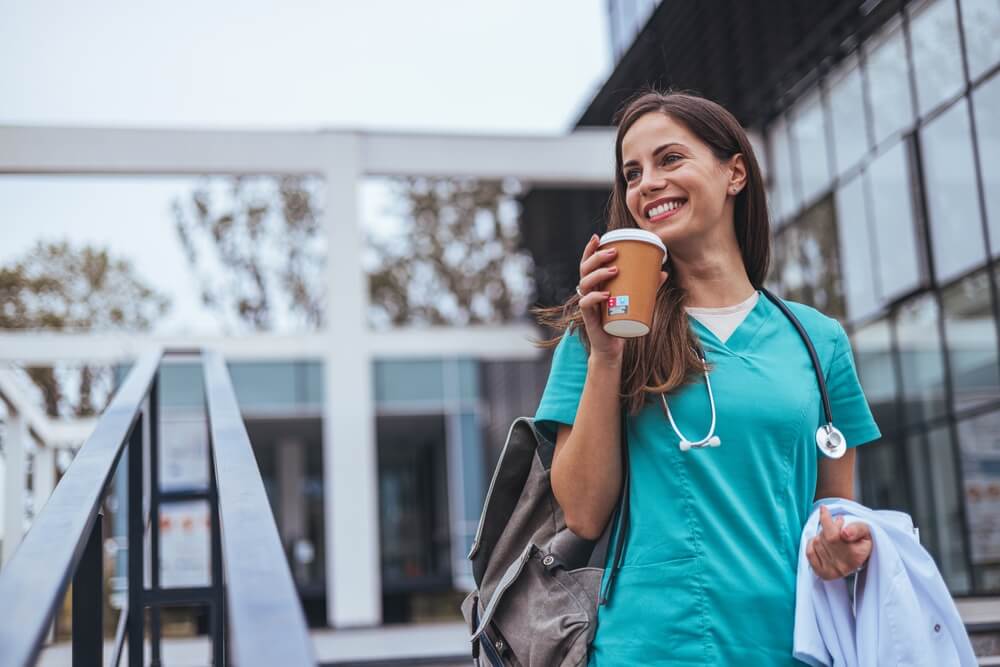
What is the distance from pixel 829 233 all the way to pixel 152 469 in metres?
10.6

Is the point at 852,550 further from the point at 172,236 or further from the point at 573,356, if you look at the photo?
the point at 172,236

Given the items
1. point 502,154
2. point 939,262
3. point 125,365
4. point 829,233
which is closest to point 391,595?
point 125,365

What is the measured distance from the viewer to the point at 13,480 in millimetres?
6602

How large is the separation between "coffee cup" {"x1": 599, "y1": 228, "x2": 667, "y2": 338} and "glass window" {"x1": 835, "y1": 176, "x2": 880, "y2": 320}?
1133 centimetres

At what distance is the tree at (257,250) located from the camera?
2219 centimetres

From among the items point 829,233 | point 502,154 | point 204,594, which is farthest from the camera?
point 502,154

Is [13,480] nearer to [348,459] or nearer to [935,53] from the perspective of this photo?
[348,459]

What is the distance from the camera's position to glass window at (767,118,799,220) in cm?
1406

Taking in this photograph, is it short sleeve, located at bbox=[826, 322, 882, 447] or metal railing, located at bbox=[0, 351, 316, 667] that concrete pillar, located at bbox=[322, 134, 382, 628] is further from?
short sleeve, located at bbox=[826, 322, 882, 447]


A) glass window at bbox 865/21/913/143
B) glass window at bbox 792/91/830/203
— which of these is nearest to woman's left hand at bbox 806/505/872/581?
Result: glass window at bbox 865/21/913/143

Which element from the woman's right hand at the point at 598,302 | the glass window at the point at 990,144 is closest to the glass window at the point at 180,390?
the glass window at the point at 990,144

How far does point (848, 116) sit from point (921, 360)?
2.97 metres

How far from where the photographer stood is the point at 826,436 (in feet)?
5.37

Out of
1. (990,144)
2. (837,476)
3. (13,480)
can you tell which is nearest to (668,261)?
(837,476)
